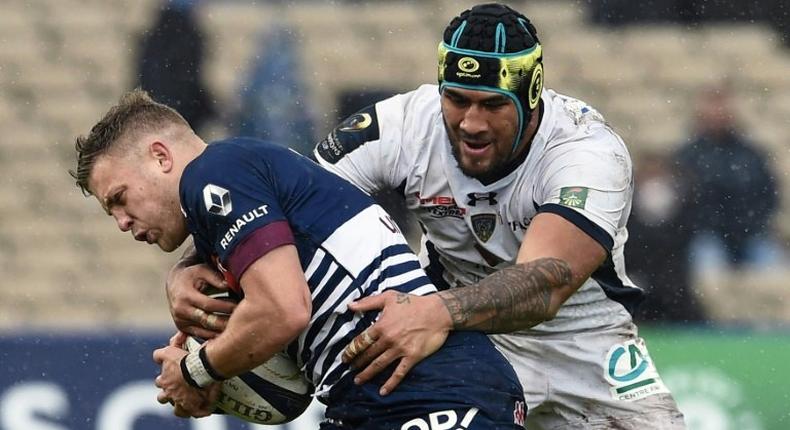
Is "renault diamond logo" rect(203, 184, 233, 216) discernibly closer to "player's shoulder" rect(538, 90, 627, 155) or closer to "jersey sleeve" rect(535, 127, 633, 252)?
"jersey sleeve" rect(535, 127, 633, 252)

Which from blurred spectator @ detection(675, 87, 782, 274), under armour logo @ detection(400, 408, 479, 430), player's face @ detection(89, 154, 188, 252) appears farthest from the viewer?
blurred spectator @ detection(675, 87, 782, 274)

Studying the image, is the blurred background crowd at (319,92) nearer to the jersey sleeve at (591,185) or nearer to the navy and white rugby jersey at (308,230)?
the jersey sleeve at (591,185)

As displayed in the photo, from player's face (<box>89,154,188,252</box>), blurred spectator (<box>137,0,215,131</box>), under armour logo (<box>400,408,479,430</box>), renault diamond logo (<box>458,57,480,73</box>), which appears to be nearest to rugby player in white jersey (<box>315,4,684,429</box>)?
renault diamond logo (<box>458,57,480,73</box>)

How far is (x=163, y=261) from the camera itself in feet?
35.8

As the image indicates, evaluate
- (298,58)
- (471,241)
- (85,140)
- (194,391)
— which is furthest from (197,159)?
(298,58)

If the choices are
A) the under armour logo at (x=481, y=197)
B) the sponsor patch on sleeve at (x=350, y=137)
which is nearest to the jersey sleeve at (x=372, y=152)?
the sponsor patch on sleeve at (x=350, y=137)

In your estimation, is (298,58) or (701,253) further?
(298,58)

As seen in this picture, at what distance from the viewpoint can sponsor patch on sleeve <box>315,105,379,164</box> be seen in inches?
209

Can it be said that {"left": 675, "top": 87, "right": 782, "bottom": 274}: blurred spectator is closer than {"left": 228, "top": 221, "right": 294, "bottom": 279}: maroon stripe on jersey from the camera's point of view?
No

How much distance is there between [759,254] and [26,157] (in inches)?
223

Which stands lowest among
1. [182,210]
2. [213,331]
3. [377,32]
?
[377,32]

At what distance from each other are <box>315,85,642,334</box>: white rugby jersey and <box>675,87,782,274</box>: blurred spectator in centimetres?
435

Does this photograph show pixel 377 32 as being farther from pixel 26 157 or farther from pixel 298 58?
pixel 26 157

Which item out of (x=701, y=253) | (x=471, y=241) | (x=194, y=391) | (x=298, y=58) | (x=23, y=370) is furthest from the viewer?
(x=298, y=58)
